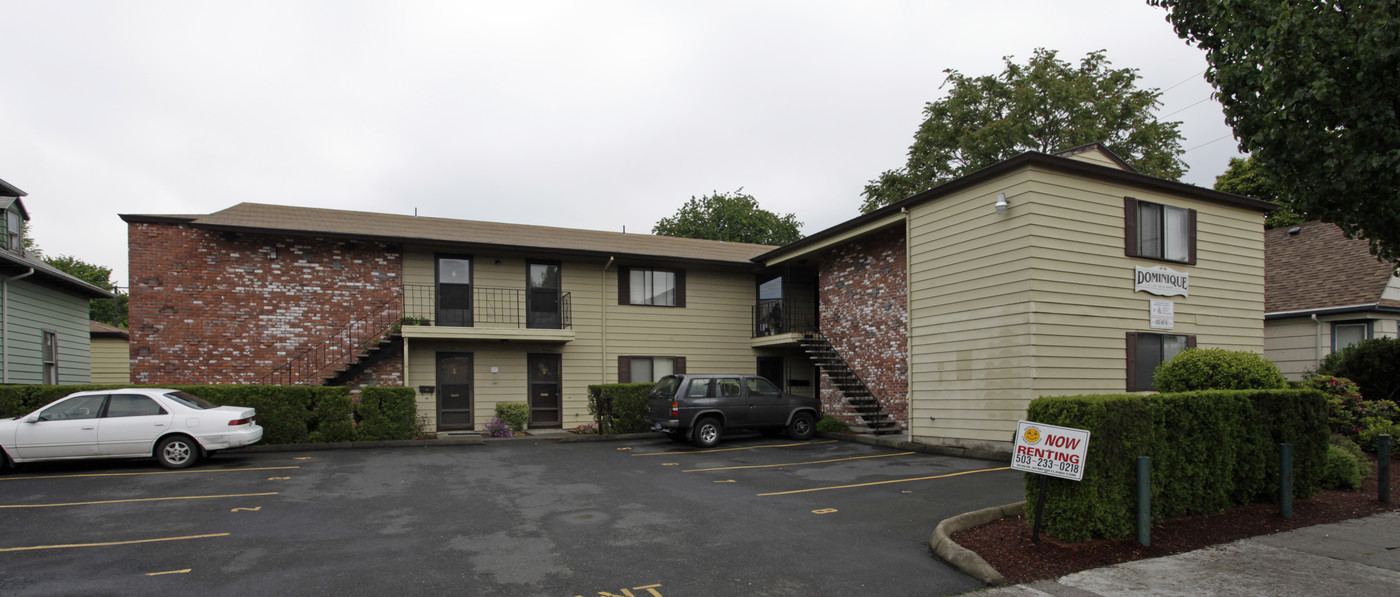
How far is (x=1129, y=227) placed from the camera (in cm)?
1370

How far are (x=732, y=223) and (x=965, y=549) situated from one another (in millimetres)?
40948

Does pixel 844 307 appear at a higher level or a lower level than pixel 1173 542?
higher

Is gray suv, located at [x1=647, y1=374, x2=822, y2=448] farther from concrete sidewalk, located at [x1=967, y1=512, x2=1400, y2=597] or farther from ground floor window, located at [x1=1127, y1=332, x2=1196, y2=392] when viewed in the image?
concrete sidewalk, located at [x1=967, y1=512, x2=1400, y2=597]

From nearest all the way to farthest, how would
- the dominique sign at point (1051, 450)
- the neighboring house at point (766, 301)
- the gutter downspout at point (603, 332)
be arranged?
the dominique sign at point (1051, 450), the neighboring house at point (766, 301), the gutter downspout at point (603, 332)

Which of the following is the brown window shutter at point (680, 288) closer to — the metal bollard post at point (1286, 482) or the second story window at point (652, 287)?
the second story window at point (652, 287)

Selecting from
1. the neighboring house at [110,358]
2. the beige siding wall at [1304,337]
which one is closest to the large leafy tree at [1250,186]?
the beige siding wall at [1304,337]

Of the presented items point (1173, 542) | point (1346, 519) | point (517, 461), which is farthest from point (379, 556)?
point (1346, 519)

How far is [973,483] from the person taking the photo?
1072 cm

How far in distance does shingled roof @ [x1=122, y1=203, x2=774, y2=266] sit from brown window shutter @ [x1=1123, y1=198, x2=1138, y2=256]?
996cm

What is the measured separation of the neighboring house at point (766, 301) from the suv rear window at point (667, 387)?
11.1 ft

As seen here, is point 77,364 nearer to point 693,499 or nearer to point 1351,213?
point 693,499

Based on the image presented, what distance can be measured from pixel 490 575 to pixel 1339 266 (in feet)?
74.0

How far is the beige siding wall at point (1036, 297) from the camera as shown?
41.6ft

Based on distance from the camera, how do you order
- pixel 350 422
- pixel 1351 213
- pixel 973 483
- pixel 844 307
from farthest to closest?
pixel 844 307
pixel 350 422
pixel 973 483
pixel 1351 213
